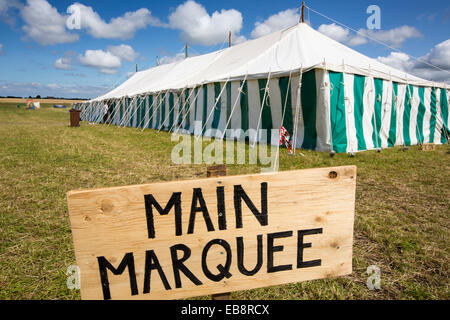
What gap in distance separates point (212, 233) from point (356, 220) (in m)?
2.16

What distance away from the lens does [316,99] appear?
6.19 metres

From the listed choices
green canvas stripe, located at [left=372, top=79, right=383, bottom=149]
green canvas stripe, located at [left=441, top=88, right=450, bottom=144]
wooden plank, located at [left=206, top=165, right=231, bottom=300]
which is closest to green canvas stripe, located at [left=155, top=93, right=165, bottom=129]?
green canvas stripe, located at [left=372, top=79, right=383, bottom=149]

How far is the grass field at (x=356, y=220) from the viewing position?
170 cm

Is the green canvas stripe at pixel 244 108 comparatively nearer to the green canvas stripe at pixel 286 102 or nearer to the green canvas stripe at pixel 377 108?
the green canvas stripe at pixel 286 102

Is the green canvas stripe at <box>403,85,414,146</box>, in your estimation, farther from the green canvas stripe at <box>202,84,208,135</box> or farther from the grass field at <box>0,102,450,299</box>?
the green canvas stripe at <box>202,84,208,135</box>

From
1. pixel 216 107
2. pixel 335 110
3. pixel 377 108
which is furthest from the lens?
pixel 216 107

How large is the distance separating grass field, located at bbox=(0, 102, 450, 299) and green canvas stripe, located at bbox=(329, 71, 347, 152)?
0.53m

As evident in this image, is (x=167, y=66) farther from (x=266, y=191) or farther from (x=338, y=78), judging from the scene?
(x=266, y=191)

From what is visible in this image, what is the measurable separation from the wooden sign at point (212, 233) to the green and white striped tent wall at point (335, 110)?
5407 mm

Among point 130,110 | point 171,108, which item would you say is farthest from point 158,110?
point 130,110

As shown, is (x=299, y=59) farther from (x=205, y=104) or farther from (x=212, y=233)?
(x=212, y=233)

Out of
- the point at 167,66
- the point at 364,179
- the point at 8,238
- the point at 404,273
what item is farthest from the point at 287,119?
the point at 167,66
